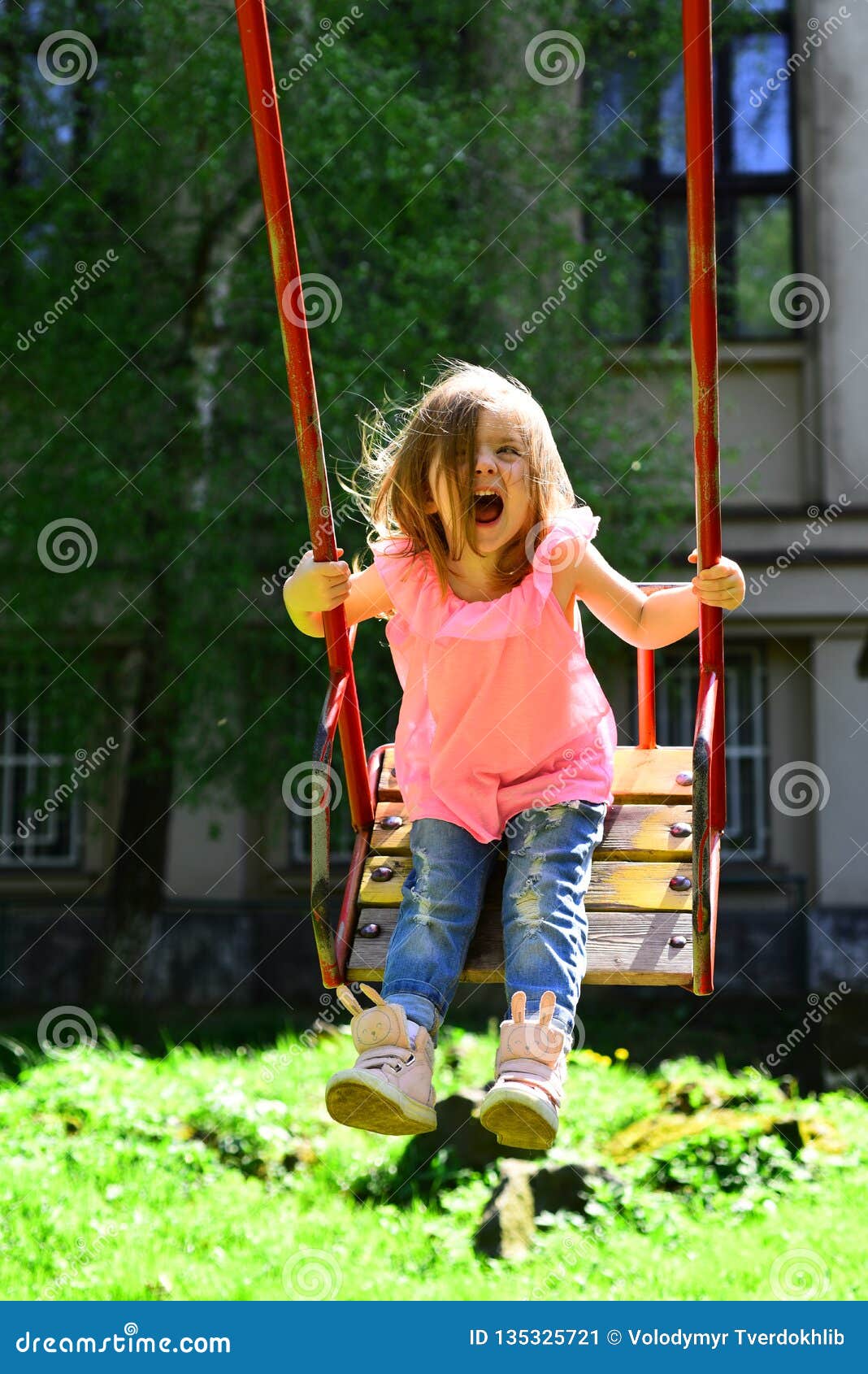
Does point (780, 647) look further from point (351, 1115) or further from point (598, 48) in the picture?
point (351, 1115)

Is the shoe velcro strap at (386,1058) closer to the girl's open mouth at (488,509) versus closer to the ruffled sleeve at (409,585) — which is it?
the ruffled sleeve at (409,585)

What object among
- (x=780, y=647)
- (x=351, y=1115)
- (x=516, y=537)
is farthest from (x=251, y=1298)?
(x=780, y=647)

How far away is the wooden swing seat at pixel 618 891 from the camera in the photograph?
2.85 metres

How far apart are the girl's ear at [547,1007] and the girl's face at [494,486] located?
0.89 meters

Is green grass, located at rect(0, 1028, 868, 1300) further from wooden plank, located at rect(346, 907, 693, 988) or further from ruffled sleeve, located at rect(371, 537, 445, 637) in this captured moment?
ruffled sleeve, located at rect(371, 537, 445, 637)

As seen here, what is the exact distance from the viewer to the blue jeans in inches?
106

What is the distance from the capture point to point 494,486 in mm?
2867

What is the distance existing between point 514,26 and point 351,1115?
29.4ft

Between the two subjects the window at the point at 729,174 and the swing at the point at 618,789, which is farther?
the window at the point at 729,174

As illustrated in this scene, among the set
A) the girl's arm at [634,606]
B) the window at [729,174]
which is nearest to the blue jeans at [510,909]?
the girl's arm at [634,606]

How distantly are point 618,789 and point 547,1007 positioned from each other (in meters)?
0.79

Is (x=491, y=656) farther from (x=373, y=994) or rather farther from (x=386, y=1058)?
(x=386, y=1058)

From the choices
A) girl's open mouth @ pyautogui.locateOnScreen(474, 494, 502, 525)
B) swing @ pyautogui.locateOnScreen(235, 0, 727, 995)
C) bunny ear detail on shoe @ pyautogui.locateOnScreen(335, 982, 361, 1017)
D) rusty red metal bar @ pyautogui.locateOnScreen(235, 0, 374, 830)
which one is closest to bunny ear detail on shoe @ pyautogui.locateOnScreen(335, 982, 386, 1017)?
bunny ear detail on shoe @ pyautogui.locateOnScreen(335, 982, 361, 1017)

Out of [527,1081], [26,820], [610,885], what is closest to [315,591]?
[610,885]
